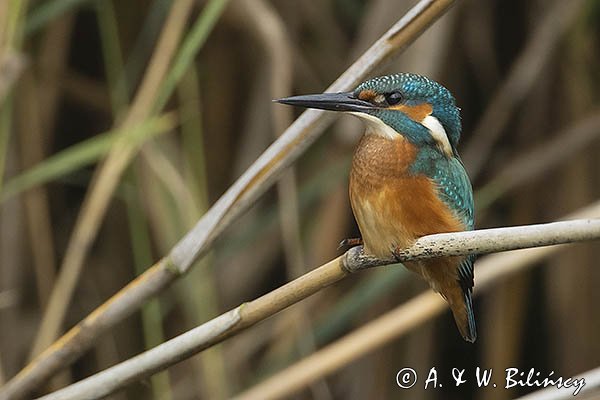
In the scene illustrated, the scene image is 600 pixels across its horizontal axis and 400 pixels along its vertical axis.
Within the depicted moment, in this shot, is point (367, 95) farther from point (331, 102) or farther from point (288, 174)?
point (288, 174)

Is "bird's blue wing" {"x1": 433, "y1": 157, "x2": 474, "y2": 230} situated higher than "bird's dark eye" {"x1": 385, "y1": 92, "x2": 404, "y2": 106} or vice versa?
"bird's dark eye" {"x1": 385, "y1": 92, "x2": 404, "y2": 106}

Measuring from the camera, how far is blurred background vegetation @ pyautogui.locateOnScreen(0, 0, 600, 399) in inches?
80.4

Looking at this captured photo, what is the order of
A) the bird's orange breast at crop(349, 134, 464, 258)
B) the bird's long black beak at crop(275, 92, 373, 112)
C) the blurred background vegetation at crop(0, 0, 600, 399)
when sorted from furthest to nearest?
the blurred background vegetation at crop(0, 0, 600, 399)
the bird's orange breast at crop(349, 134, 464, 258)
the bird's long black beak at crop(275, 92, 373, 112)

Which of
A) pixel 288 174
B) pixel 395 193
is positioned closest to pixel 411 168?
pixel 395 193

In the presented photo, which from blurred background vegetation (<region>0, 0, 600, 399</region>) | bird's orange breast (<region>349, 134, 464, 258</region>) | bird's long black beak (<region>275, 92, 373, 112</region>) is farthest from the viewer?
blurred background vegetation (<region>0, 0, 600, 399</region>)

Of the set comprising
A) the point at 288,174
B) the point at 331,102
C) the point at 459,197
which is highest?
the point at 288,174

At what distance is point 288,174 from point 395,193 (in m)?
0.57

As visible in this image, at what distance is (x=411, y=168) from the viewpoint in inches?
53.5

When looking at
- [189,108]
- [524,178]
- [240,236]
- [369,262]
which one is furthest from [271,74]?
[369,262]

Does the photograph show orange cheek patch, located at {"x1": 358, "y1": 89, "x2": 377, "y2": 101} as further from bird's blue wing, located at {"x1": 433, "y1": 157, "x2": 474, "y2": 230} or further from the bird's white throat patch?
bird's blue wing, located at {"x1": 433, "y1": 157, "x2": 474, "y2": 230}

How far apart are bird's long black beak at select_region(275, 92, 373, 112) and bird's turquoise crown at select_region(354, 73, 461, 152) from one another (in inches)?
1.3

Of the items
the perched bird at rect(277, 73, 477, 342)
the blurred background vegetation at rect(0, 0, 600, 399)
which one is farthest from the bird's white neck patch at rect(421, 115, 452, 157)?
the blurred background vegetation at rect(0, 0, 600, 399)

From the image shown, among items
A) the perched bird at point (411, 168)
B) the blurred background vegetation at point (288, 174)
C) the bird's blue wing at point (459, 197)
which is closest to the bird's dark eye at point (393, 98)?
the perched bird at point (411, 168)

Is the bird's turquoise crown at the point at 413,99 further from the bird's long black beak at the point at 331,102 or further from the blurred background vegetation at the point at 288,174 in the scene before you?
the blurred background vegetation at the point at 288,174
